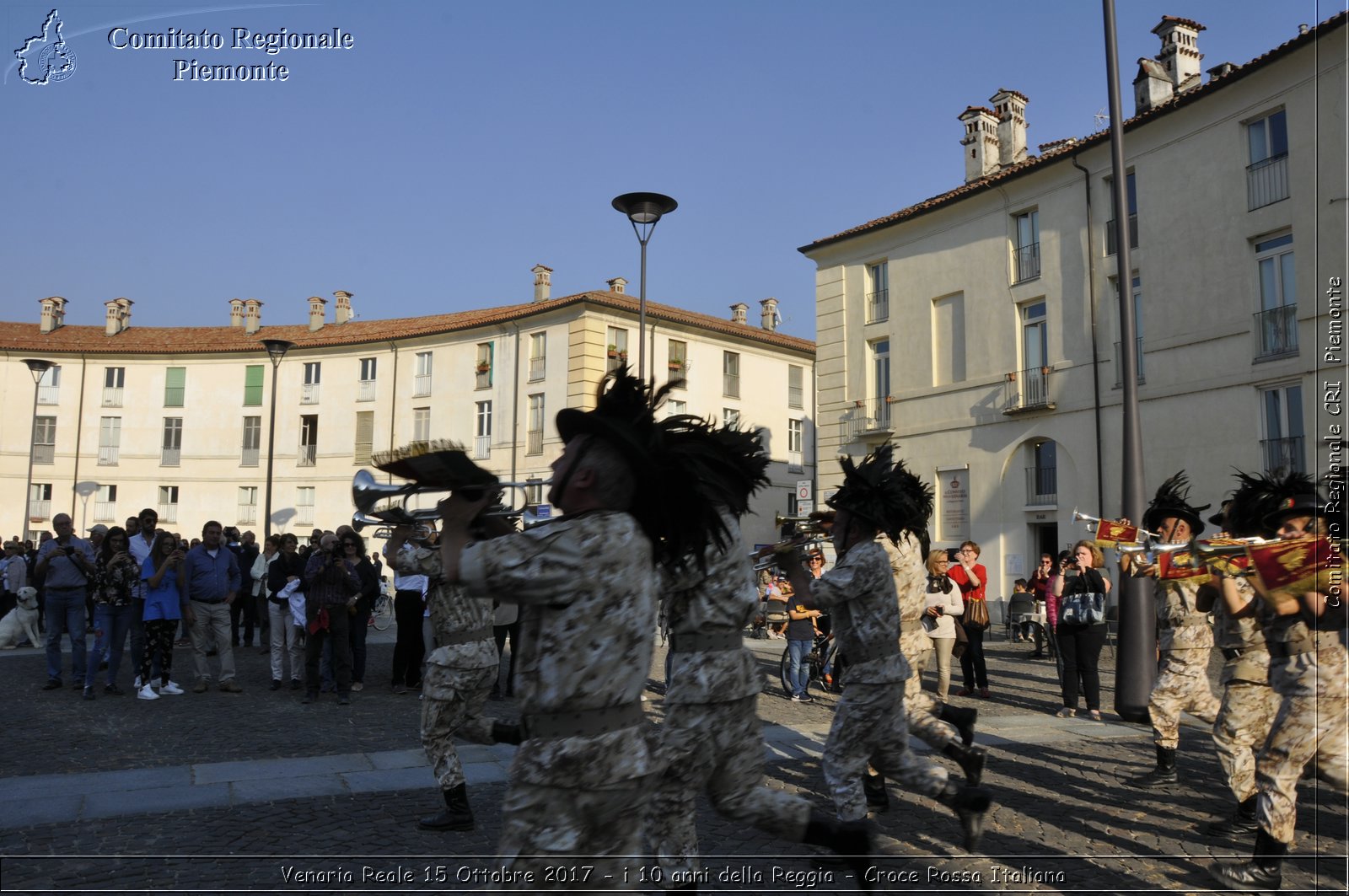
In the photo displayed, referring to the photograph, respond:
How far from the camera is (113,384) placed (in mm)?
47062

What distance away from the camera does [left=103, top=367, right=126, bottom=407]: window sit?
46.9 metres

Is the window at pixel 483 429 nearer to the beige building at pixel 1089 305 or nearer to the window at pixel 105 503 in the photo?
the beige building at pixel 1089 305

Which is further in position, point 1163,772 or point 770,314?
point 770,314

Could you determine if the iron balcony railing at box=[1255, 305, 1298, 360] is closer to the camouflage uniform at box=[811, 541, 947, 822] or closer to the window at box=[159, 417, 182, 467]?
the camouflage uniform at box=[811, 541, 947, 822]

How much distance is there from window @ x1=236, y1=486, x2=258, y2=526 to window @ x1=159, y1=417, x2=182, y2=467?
371 cm

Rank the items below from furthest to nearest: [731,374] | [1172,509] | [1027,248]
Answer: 1. [731,374]
2. [1027,248]
3. [1172,509]

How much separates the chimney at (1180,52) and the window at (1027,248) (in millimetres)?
4424

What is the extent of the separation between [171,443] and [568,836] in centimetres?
4959

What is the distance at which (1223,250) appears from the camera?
61.8 feet

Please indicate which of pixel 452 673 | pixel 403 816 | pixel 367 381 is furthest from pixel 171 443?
pixel 452 673

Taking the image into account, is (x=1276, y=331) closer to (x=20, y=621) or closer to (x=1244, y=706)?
(x=1244, y=706)

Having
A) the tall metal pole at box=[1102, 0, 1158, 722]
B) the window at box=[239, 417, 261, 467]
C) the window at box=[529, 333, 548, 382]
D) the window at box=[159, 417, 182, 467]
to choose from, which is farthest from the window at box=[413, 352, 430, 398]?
the tall metal pole at box=[1102, 0, 1158, 722]

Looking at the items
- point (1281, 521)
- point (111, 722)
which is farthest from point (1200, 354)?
point (111, 722)

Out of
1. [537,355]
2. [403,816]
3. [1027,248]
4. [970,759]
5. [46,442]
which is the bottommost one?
[403,816]
